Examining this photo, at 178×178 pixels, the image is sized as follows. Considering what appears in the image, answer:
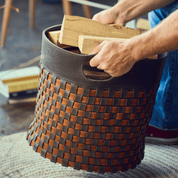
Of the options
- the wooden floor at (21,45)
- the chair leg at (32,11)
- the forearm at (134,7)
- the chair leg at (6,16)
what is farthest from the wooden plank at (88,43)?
the chair leg at (32,11)

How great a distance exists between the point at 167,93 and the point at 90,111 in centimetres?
48

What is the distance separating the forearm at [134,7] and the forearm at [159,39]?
31 cm

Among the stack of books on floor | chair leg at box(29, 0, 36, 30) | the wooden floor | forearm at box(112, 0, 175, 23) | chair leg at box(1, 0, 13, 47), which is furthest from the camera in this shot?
chair leg at box(29, 0, 36, 30)

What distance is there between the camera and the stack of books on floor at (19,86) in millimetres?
1403

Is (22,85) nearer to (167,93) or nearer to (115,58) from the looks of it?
(167,93)

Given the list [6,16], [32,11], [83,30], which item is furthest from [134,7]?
[32,11]

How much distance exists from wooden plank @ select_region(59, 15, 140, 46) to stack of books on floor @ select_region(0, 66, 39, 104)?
32.8 inches

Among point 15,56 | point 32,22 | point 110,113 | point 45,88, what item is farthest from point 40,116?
point 32,22

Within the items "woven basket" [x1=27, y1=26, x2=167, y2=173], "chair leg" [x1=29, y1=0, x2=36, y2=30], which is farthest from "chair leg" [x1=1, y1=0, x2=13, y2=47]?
"woven basket" [x1=27, y1=26, x2=167, y2=173]

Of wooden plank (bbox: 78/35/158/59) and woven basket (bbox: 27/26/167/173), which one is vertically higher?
wooden plank (bbox: 78/35/158/59)

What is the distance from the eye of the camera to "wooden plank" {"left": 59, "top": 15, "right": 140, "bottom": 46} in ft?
2.08

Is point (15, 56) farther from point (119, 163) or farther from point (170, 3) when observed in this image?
point (119, 163)

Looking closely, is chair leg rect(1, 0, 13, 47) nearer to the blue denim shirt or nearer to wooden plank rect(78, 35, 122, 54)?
the blue denim shirt

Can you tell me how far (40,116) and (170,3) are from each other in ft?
1.89
